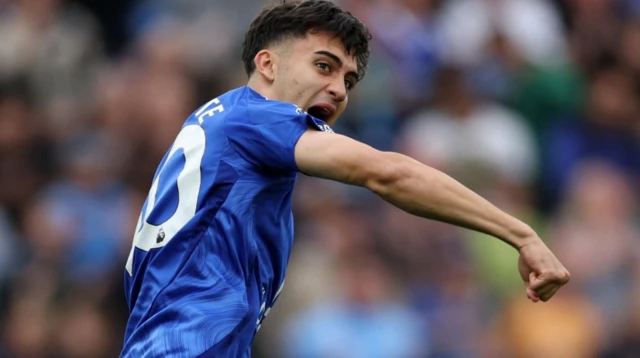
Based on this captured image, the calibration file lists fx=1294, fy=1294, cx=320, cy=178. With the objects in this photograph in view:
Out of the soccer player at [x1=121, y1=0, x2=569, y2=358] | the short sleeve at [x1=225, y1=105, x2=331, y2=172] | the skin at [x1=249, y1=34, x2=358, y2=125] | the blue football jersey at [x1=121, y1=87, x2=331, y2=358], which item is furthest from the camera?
the skin at [x1=249, y1=34, x2=358, y2=125]

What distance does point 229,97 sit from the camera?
472 centimetres

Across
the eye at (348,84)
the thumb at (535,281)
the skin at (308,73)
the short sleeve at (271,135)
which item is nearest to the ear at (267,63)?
the skin at (308,73)

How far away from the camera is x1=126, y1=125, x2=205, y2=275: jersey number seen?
4574 mm

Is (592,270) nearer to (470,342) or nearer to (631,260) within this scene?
(631,260)

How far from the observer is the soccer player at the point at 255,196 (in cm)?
421

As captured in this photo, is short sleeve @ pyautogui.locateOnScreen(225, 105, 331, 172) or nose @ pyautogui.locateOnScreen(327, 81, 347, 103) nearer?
short sleeve @ pyautogui.locateOnScreen(225, 105, 331, 172)

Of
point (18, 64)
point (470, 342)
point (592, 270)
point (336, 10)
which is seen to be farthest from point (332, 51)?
point (18, 64)

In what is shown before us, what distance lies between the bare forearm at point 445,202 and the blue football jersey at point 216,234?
1.11 ft

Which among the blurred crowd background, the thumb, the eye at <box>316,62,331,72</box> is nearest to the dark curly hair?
the eye at <box>316,62,331,72</box>

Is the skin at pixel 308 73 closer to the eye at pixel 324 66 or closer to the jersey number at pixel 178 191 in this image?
the eye at pixel 324 66

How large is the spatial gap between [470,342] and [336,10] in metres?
4.49

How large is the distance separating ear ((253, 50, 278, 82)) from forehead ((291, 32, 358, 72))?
0.09 meters

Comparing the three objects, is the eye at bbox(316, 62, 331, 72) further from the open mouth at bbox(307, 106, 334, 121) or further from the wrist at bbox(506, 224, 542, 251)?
the wrist at bbox(506, 224, 542, 251)

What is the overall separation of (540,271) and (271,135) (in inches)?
40.2
